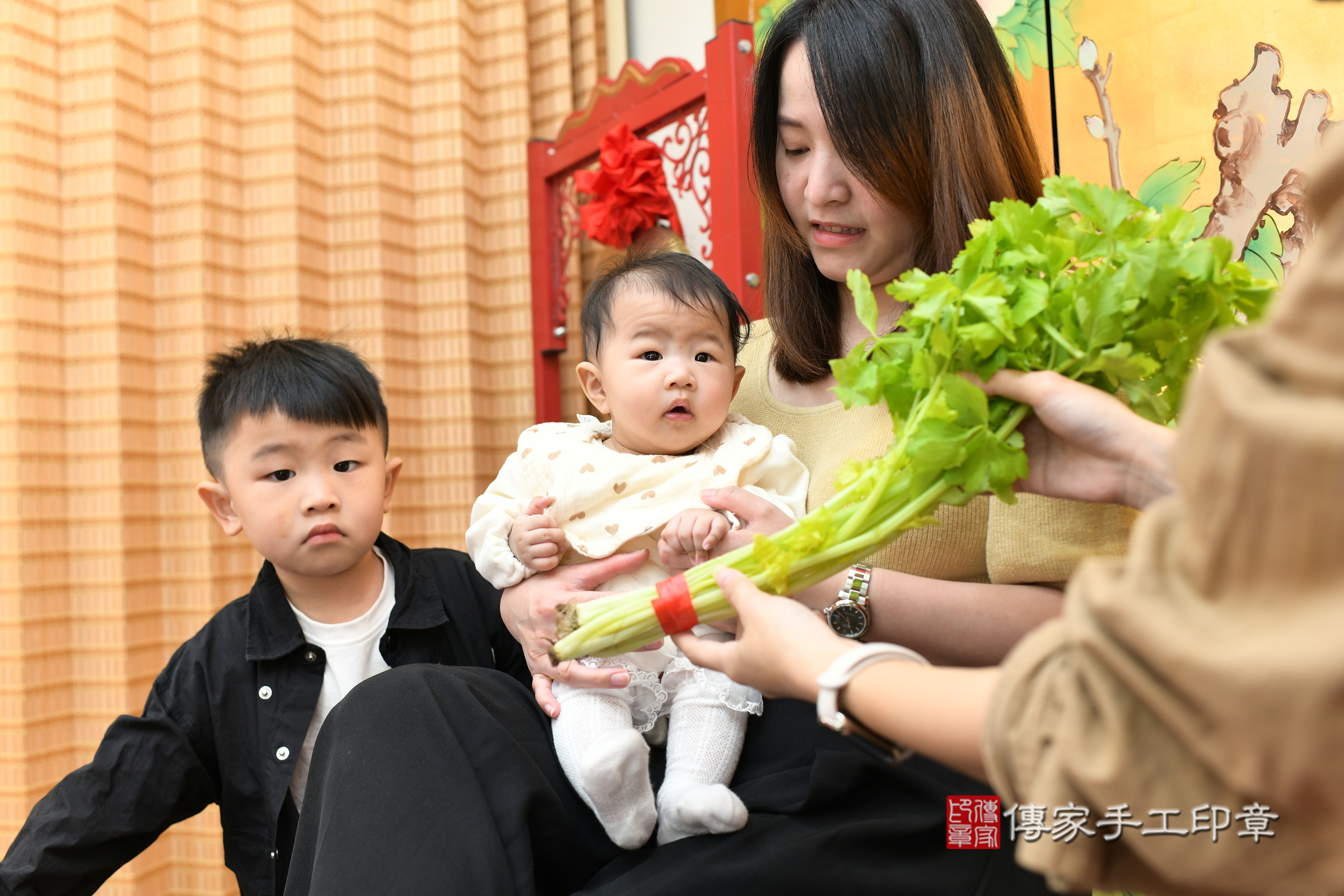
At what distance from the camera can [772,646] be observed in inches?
31.4

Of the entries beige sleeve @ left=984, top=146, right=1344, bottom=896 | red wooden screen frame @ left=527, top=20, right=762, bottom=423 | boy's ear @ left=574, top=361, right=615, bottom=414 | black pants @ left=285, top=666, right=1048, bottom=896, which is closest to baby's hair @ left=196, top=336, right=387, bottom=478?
boy's ear @ left=574, top=361, right=615, bottom=414

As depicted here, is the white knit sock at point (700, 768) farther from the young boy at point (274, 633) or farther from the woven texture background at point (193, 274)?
the woven texture background at point (193, 274)

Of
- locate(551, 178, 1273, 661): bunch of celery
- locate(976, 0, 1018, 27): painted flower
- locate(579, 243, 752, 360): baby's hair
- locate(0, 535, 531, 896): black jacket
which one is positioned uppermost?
locate(976, 0, 1018, 27): painted flower

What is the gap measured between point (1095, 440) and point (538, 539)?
75 cm

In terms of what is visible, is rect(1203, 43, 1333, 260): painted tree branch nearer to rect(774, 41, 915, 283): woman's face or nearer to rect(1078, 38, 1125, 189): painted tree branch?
rect(1078, 38, 1125, 189): painted tree branch

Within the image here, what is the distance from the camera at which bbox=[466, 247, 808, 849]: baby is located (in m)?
1.17

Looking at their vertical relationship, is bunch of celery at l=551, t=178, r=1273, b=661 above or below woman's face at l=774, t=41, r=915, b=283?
below

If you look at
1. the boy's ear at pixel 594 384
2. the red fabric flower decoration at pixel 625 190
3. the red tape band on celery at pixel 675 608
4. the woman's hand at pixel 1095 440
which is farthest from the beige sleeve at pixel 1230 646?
the red fabric flower decoration at pixel 625 190

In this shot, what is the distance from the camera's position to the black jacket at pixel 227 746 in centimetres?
129

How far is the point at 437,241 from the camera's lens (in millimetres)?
2754

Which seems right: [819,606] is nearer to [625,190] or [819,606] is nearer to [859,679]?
[859,679]

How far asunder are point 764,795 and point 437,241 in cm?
211

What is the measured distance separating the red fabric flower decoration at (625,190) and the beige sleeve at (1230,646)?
6.57ft

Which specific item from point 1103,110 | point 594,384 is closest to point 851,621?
point 594,384
